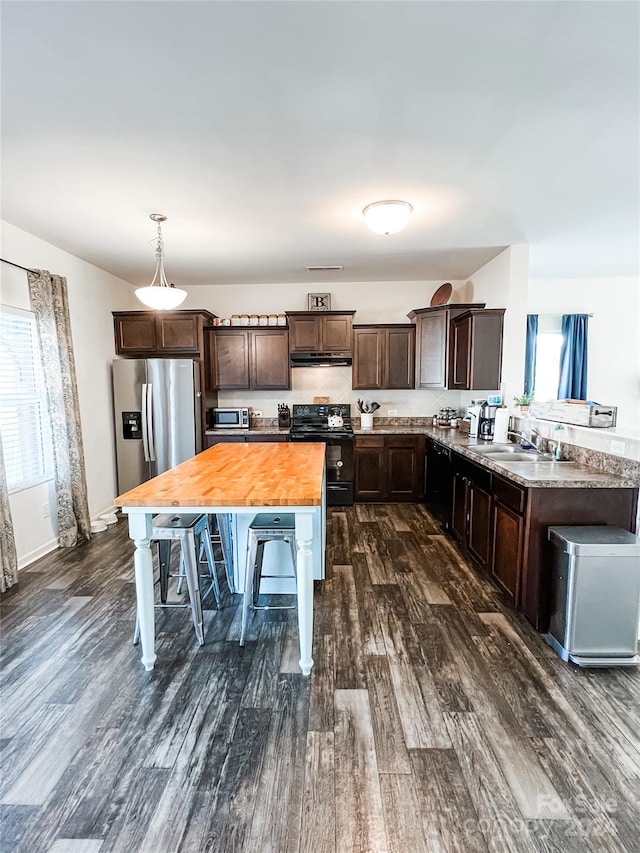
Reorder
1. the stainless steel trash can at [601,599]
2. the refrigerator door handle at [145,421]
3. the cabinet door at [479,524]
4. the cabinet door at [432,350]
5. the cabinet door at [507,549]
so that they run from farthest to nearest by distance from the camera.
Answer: the cabinet door at [432,350] < the refrigerator door handle at [145,421] < the cabinet door at [479,524] < the cabinet door at [507,549] < the stainless steel trash can at [601,599]

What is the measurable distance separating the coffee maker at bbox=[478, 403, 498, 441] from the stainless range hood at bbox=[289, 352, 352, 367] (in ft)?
5.76

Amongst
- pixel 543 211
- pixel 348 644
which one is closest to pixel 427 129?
pixel 543 211

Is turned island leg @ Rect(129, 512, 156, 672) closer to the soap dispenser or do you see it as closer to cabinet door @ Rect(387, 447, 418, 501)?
the soap dispenser

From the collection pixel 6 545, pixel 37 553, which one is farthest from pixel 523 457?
pixel 37 553

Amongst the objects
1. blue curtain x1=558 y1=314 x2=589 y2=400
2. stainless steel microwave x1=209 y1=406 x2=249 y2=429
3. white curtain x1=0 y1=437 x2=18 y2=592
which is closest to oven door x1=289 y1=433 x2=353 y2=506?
stainless steel microwave x1=209 y1=406 x2=249 y2=429

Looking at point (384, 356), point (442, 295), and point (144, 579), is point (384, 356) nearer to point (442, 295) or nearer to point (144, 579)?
point (442, 295)

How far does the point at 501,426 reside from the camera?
143 inches

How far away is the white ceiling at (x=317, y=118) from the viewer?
1.46 m

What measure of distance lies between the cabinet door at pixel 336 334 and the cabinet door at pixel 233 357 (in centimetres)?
99

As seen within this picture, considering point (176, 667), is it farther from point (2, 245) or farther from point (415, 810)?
point (2, 245)

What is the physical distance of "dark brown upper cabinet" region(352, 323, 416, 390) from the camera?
4.99m

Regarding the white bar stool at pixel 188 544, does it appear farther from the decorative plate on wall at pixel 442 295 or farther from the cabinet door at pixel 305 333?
the decorative plate on wall at pixel 442 295

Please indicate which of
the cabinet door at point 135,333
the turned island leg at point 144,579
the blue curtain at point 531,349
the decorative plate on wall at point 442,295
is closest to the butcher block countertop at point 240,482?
the turned island leg at point 144,579

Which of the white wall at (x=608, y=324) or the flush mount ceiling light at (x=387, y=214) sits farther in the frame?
the white wall at (x=608, y=324)
